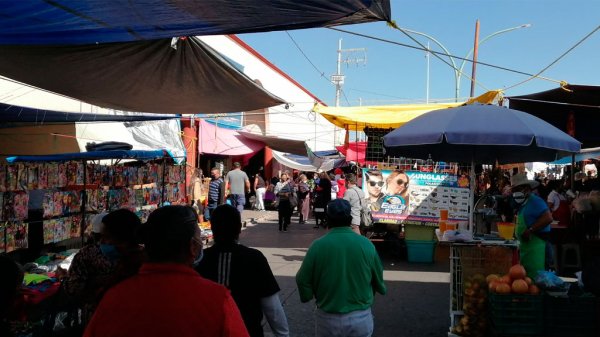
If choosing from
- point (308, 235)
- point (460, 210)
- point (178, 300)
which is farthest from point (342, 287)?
point (308, 235)

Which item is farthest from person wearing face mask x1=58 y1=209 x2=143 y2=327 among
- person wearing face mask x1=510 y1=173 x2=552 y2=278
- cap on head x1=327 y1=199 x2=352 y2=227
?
person wearing face mask x1=510 y1=173 x2=552 y2=278

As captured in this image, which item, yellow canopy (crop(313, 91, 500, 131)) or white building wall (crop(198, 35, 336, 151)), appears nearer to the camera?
yellow canopy (crop(313, 91, 500, 131))

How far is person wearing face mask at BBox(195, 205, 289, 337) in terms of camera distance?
311 cm

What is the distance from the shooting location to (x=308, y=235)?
1517cm

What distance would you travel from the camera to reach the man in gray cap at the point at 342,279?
12.0ft

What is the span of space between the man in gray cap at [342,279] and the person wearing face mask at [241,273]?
1.79ft

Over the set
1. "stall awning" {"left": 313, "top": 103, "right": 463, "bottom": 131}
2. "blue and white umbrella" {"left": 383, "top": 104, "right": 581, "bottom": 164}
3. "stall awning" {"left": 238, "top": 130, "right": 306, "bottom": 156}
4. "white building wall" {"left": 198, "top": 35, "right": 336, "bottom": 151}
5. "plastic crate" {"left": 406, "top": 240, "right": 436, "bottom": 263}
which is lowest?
"plastic crate" {"left": 406, "top": 240, "right": 436, "bottom": 263}

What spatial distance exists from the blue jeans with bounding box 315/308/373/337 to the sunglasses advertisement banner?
23.4ft

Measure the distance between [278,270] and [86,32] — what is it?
22.5ft

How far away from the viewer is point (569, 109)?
1004 cm

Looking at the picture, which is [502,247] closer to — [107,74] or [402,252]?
[107,74]

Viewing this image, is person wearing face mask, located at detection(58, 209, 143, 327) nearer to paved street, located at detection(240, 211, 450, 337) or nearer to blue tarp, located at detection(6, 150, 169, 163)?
paved street, located at detection(240, 211, 450, 337)

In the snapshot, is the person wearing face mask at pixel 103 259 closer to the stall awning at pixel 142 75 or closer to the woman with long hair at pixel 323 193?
the stall awning at pixel 142 75

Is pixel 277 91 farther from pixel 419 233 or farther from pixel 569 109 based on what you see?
pixel 569 109
